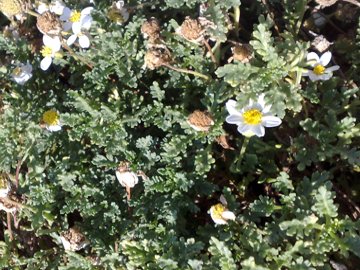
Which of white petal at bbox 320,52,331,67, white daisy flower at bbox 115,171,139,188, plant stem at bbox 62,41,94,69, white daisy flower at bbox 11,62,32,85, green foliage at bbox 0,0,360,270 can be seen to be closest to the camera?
green foliage at bbox 0,0,360,270

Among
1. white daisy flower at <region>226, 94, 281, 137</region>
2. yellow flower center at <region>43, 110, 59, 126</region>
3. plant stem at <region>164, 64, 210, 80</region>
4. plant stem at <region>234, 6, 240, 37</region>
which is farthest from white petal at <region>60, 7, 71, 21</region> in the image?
white daisy flower at <region>226, 94, 281, 137</region>

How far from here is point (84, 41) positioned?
256cm

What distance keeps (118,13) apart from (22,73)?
21.4 inches

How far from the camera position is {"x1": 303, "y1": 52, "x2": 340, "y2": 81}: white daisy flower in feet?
7.66

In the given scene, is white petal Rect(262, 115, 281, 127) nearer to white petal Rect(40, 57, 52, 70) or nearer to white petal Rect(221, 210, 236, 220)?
white petal Rect(221, 210, 236, 220)

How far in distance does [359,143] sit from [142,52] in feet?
3.28

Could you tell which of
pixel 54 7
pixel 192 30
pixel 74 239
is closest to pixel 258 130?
pixel 192 30

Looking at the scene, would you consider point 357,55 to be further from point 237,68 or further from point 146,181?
point 146,181

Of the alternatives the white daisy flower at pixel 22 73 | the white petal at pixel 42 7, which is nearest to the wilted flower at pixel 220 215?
the white daisy flower at pixel 22 73

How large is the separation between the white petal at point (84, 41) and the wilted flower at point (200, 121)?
2.06ft

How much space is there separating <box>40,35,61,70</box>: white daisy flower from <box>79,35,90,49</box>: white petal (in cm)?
10

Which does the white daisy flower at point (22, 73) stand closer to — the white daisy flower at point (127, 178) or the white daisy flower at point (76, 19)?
the white daisy flower at point (76, 19)

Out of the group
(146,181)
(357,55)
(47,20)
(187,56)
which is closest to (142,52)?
(187,56)

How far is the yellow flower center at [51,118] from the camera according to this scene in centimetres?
254
